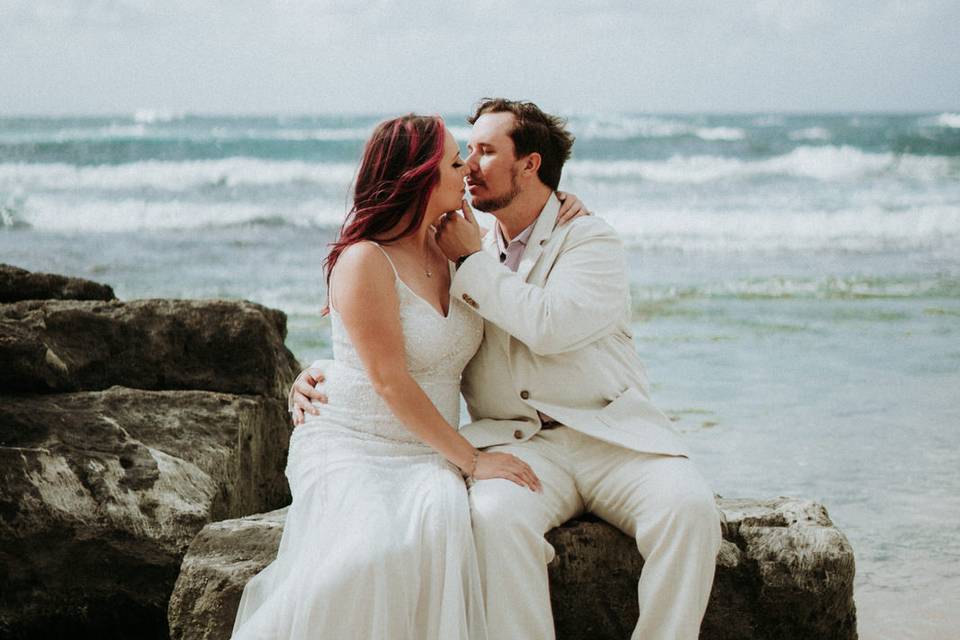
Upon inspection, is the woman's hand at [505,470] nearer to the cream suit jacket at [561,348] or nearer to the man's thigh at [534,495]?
the man's thigh at [534,495]

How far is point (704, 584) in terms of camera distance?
10.3 ft

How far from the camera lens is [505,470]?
334 centimetres

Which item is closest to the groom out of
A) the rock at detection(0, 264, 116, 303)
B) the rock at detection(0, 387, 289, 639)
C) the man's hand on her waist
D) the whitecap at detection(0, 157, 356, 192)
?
the man's hand on her waist

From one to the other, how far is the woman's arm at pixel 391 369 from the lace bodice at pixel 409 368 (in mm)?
78

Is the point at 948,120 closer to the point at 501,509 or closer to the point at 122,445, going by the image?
the point at 122,445

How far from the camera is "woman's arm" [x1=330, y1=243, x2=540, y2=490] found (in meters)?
3.36

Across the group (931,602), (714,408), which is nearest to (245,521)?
(931,602)

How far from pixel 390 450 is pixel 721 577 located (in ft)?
3.51

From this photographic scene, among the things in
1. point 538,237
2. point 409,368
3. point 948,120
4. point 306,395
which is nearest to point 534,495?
point 409,368

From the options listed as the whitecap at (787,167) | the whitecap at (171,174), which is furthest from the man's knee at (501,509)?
the whitecap at (787,167)

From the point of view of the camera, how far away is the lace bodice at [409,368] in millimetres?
3471

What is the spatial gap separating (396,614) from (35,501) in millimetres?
1587

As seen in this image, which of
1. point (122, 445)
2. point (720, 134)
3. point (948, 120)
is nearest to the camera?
point (122, 445)

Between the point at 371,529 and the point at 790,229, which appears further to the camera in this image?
the point at 790,229
